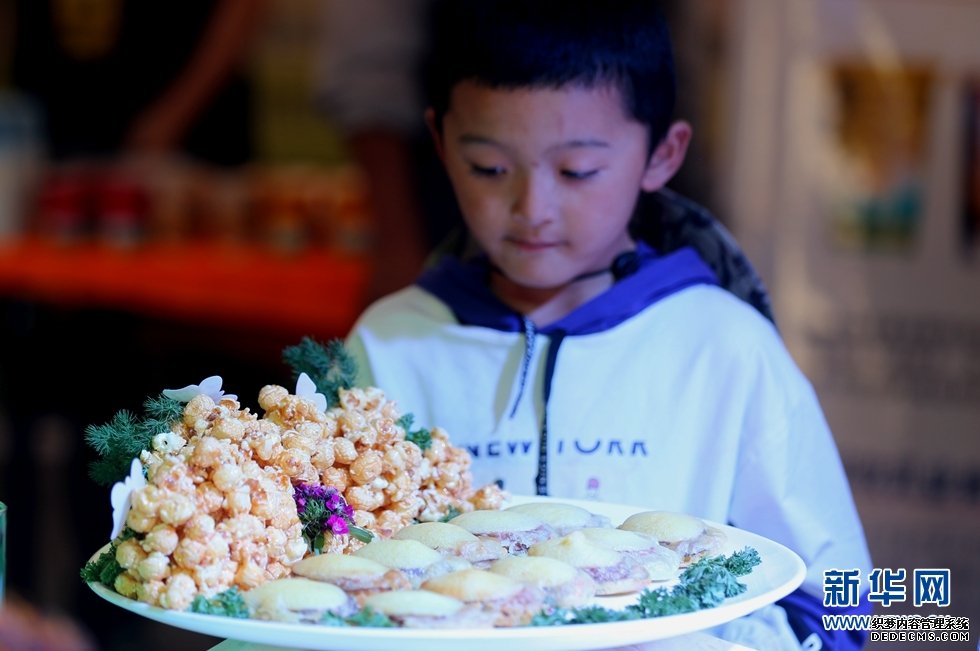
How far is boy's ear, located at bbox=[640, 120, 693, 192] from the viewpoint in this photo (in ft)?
5.21

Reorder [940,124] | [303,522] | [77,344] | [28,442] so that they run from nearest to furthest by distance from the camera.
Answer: [303,522]
[940,124]
[77,344]
[28,442]

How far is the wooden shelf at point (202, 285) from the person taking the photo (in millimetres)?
3594

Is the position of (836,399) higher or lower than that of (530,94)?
lower

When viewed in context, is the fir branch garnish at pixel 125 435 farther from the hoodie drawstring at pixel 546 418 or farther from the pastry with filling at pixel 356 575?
the hoodie drawstring at pixel 546 418

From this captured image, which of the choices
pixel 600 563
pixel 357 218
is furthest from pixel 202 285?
pixel 600 563

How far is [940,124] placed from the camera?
290cm

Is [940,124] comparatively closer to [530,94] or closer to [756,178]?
[756,178]

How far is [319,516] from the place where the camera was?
121cm

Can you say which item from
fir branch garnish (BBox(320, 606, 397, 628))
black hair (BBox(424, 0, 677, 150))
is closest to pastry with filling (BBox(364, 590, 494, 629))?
fir branch garnish (BBox(320, 606, 397, 628))

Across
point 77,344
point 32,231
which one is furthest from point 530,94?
point 32,231

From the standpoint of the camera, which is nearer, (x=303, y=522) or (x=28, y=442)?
(x=303, y=522)

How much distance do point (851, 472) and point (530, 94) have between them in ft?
5.72

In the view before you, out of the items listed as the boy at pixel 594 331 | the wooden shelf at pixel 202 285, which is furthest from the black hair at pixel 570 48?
the wooden shelf at pixel 202 285

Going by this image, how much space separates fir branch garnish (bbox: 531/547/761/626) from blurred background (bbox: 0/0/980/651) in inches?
18.3
